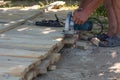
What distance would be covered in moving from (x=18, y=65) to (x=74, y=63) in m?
1.66

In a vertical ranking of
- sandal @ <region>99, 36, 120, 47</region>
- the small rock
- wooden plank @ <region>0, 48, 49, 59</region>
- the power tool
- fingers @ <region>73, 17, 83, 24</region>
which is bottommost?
the small rock

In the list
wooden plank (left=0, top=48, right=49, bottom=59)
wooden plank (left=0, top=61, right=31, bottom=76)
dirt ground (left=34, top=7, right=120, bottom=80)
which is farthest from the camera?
dirt ground (left=34, top=7, right=120, bottom=80)

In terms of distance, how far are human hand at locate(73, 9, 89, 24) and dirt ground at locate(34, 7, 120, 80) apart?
0.50 m

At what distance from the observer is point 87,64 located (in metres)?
6.12

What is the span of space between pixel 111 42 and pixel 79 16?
31.5 inches

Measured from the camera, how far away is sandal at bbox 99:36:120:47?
713 centimetres

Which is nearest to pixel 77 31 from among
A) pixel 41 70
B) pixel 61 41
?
pixel 61 41

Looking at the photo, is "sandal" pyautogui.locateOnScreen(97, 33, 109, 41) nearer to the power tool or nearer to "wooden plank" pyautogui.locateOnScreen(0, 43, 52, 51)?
the power tool

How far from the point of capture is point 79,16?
691 cm

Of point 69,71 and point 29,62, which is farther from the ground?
point 29,62

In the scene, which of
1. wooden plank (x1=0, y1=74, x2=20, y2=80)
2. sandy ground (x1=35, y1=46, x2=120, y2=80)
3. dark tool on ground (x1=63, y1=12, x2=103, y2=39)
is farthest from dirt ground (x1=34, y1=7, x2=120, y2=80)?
wooden plank (x1=0, y1=74, x2=20, y2=80)

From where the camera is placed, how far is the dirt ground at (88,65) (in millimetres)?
5523

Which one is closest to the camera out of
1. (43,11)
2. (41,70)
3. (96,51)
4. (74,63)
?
(41,70)

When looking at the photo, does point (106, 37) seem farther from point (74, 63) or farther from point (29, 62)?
point (29, 62)
